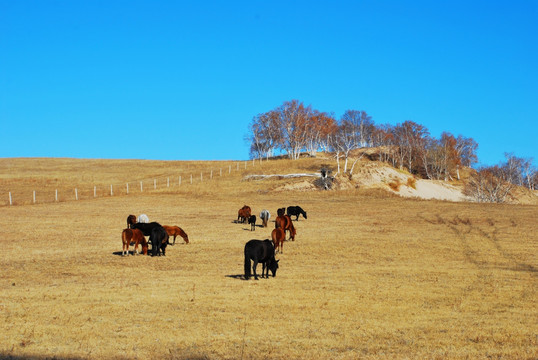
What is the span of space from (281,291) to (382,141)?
371ft

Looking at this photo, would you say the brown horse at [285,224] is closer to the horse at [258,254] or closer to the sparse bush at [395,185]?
the horse at [258,254]

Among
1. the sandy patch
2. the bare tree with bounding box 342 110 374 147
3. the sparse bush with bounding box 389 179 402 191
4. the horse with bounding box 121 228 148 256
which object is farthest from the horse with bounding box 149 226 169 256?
the bare tree with bounding box 342 110 374 147

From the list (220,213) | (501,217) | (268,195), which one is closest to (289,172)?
(268,195)

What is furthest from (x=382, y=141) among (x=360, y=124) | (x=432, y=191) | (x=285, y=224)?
(x=285, y=224)

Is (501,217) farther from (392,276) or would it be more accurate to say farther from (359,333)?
(359,333)

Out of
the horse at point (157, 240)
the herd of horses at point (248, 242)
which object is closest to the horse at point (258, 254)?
the herd of horses at point (248, 242)

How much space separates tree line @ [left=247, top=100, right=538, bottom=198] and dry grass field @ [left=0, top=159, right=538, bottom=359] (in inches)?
2503

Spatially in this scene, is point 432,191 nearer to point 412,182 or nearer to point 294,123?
point 412,182

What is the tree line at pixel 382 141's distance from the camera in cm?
10454

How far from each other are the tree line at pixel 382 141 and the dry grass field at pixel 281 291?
209ft

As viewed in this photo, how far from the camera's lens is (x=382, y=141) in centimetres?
12631

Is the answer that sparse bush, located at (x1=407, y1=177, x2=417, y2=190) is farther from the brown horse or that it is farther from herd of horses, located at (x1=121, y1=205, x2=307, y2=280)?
the brown horse

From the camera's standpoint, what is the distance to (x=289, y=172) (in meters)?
78.2

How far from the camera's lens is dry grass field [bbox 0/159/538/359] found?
10.8 meters
